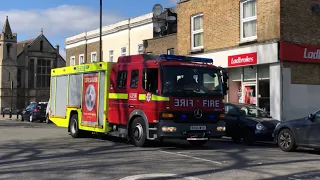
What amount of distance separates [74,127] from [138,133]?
445 cm

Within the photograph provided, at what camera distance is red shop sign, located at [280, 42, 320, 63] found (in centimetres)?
1858

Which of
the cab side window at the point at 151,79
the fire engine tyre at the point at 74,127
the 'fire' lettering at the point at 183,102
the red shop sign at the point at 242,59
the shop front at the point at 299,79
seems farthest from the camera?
the red shop sign at the point at 242,59

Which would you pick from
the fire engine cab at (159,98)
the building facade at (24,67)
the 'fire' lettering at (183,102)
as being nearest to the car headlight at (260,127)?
the fire engine cab at (159,98)

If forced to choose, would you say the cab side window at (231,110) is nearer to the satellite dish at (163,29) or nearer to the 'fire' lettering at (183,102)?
the 'fire' lettering at (183,102)

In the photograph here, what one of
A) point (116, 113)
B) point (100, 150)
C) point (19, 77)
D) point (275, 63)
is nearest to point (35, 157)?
point (100, 150)

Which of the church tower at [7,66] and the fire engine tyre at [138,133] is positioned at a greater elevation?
the church tower at [7,66]

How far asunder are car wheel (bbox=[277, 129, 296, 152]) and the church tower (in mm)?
70195

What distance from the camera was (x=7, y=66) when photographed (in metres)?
77.9

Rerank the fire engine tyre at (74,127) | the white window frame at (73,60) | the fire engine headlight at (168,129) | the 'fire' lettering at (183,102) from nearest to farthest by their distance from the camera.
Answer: the fire engine headlight at (168,129) < the 'fire' lettering at (183,102) < the fire engine tyre at (74,127) < the white window frame at (73,60)

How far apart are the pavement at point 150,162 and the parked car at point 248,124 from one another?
4.92 feet

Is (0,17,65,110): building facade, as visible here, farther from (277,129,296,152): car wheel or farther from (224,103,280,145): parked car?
(277,129,296,152): car wheel

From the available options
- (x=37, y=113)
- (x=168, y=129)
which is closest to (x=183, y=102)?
(x=168, y=129)

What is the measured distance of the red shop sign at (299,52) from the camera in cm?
1858

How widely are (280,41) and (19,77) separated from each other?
69.6m
